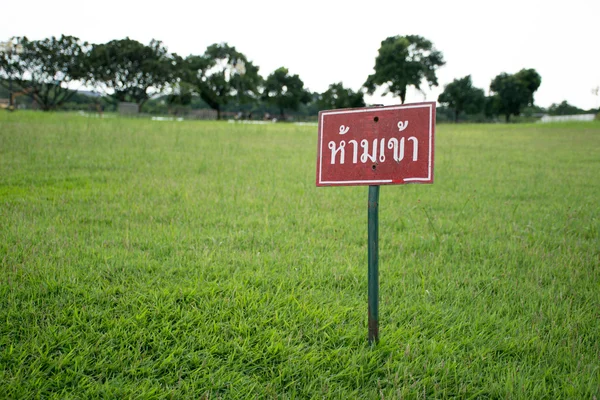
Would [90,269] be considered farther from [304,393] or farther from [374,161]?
[374,161]

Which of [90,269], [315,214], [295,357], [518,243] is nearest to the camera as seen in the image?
[295,357]

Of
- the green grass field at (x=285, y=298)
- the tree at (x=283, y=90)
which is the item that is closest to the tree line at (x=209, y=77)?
the tree at (x=283, y=90)

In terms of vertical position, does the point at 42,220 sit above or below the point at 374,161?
below

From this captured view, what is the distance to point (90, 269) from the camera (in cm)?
299

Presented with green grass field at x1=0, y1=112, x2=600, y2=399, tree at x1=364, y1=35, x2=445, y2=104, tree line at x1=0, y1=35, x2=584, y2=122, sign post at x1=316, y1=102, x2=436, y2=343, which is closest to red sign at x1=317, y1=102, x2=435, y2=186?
Answer: sign post at x1=316, y1=102, x2=436, y2=343

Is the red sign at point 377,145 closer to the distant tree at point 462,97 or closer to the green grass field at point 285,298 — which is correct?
the green grass field at point 285,298

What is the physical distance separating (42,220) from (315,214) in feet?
9.44

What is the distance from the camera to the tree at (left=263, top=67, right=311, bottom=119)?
292 ft

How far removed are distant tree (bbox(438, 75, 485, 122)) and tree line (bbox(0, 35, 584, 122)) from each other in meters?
0.19

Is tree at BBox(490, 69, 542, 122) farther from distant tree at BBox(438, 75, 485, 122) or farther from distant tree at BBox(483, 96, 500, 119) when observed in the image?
distant tree at BBox(438, 75, 485, 122)

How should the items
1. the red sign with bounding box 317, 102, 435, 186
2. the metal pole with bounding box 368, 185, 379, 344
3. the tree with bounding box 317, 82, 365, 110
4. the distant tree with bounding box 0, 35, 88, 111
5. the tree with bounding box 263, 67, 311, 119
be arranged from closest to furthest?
the red sign with bounding box 317, 102, 435, 186 < the metal pole with bounding box 368, 185, 379, 344 < the distant tree with bounding box 0, 35, 88, 111 < the tree with bounding box 317, 82, 365, 110 < the tree with bounding box 263, 67, 311, 119

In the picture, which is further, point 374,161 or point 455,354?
point 455,354

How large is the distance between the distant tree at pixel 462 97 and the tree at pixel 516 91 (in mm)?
4497

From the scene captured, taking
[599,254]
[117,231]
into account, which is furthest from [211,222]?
[599,254]
